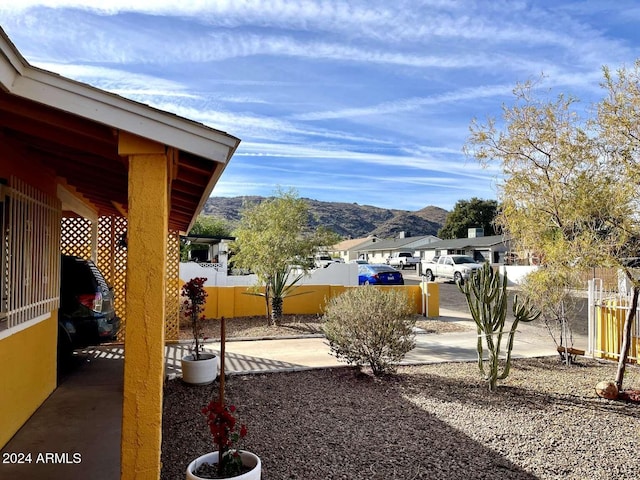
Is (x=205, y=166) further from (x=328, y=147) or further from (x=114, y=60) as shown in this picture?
(x=328, y=147)

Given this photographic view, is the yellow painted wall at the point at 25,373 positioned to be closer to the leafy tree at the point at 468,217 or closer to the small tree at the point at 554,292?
the small tree at the point at 554,292

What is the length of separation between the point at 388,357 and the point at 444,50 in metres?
7.75

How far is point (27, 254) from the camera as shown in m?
4.77

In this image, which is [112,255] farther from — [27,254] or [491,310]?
[491,310]

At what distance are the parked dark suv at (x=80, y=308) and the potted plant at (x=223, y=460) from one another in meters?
4.24

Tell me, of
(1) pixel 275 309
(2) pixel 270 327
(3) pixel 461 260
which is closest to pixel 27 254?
(2) pixel 270 327

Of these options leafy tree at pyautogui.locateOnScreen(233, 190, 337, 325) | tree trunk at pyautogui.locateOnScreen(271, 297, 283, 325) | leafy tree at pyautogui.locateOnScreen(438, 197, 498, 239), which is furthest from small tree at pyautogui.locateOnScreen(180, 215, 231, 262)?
leafy tree at pyautogui.locateOnScreen(438, 197, 498, 239)

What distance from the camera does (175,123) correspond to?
288cm

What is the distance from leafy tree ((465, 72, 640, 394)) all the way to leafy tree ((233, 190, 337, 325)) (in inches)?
222

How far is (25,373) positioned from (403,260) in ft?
139

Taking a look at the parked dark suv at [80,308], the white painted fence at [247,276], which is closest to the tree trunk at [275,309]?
the white painted fence at [247,276]

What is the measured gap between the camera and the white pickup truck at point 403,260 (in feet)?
150

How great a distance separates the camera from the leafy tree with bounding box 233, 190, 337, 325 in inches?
Result: 470

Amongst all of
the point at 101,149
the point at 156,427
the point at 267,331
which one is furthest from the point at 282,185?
the point at 156,427
